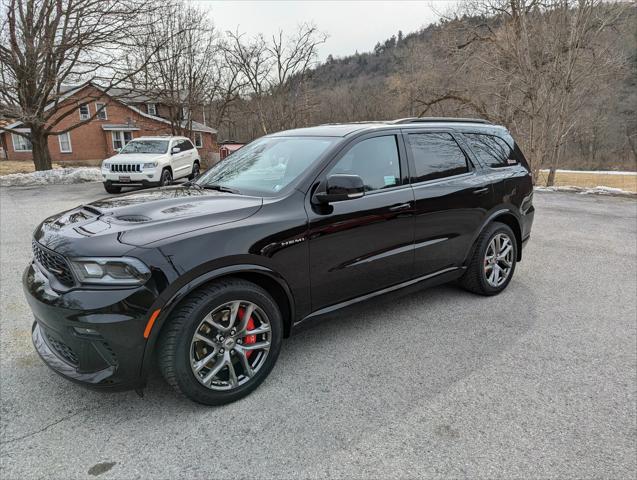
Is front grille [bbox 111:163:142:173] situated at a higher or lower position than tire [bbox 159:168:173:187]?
higher

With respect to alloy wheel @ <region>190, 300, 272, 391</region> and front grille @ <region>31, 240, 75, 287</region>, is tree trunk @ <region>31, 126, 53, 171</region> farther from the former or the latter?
alloy wheel @ <region>190, 300, 272, 391</region>

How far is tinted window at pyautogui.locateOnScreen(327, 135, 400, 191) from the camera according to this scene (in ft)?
10.8

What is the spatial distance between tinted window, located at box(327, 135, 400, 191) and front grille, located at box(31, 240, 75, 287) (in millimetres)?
1884

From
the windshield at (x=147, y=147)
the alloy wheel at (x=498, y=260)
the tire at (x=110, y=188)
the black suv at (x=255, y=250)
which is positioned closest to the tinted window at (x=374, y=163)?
the black suv at (x=255, y=250)

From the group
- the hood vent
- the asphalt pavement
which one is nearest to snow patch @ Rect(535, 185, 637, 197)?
the asphalt pavement

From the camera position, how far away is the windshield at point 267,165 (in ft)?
10.6

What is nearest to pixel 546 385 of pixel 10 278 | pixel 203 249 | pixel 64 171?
pixel 203 249

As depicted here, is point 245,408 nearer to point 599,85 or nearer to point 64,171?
point 64,171

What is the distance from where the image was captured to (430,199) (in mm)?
3703

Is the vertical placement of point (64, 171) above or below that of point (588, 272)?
above

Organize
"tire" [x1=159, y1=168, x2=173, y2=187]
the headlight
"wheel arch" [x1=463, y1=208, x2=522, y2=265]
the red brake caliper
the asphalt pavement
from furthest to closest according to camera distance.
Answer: "tire" [x1=159, y1=168, x2=173, y2=187]
"wheel arch" [x1=463, y1=208, x2=522, y2=265]
the red brake caliper
the headlight
the asphalt pavement

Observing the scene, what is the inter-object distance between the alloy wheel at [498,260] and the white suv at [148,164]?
9.03m

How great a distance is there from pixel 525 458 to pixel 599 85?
65.6ft

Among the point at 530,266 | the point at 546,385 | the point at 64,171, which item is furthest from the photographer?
the point at 64,171
